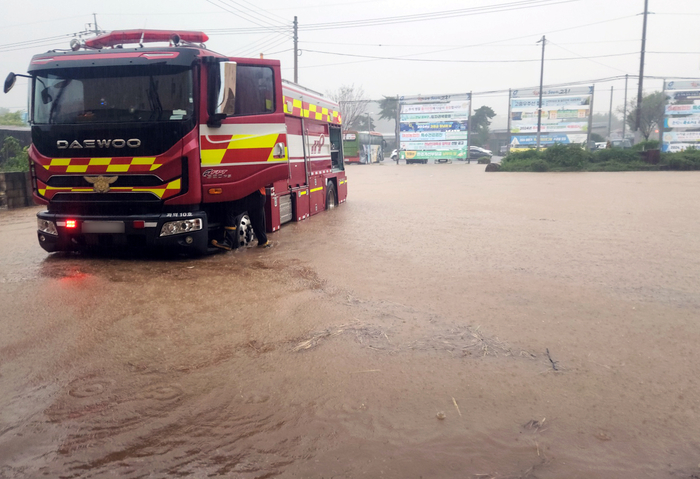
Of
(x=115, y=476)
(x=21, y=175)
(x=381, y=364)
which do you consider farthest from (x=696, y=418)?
(x=21, y=175)

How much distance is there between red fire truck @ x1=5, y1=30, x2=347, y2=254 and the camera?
21.6 ft

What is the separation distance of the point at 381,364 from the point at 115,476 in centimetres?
182

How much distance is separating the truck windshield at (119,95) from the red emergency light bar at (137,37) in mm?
1198

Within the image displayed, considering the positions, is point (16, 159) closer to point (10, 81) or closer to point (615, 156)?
point (10, 81)

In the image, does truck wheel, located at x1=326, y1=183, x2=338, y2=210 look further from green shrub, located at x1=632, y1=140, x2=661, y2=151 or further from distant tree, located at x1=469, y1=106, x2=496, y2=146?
distant tree, located at x1=469, y1=106, x2=496, y2=146

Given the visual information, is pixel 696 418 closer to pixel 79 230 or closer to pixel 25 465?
pixel 25 465

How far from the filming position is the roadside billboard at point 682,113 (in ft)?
145

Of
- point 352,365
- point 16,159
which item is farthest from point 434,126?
point 352,365

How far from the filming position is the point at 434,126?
4900 centimetres

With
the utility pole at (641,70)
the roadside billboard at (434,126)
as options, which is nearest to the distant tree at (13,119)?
the roadside billboard at (434,126)

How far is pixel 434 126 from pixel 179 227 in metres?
44.3

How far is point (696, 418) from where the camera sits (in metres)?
3.18

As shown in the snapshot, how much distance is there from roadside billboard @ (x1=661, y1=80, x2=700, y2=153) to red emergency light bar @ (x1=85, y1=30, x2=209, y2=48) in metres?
45.7

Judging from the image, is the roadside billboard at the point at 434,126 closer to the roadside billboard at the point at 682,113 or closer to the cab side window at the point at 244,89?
the roadside billboard at the point at 682,113
